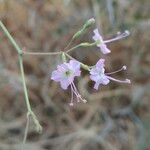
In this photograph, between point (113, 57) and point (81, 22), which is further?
point (113, 57)

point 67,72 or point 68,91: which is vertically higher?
point 68,91

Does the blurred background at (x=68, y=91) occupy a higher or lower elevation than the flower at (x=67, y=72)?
higher

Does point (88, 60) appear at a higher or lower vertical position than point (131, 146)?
higher

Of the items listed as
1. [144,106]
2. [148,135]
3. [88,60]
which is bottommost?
[148,135]

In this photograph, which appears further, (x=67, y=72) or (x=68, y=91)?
(x=68, y=91)

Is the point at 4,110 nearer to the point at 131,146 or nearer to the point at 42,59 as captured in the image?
the point at 42,59

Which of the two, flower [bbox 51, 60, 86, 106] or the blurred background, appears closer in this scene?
flower [bbox 51, 60, 86, 106]

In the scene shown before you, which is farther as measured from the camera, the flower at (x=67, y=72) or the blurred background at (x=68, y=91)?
the blurred background at (x=68, y=91)

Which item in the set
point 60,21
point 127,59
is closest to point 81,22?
point 60,21
